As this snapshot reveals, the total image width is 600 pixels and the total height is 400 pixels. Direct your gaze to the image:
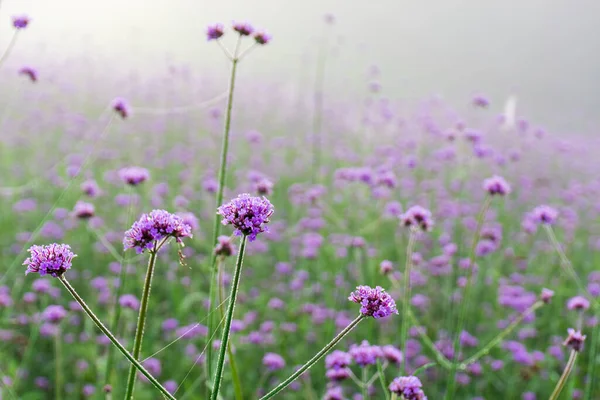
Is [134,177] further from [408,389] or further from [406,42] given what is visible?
[406,42]

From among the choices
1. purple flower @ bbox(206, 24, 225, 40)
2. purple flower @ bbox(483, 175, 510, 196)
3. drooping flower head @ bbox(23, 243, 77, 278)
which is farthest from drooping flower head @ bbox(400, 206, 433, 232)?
drooping flower head @ bbox(23, 243, 77, 278)

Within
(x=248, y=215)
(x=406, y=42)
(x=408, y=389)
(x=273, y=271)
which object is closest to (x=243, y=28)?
(x=248, y=215)

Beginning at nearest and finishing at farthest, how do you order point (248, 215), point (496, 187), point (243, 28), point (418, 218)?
point (248, 215) < point (243, 28) < point (418, 218) < point (496, 187)

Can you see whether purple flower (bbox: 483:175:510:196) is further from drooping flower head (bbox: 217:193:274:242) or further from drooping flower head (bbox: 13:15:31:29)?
drooping flower head (bbox: 13:15:31:29)

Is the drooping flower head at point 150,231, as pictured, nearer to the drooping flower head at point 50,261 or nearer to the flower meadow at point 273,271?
the flower meadow at point 273,271

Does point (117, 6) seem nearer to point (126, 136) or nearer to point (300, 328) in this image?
point (126, 136)

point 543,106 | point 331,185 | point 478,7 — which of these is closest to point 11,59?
point 331,185
